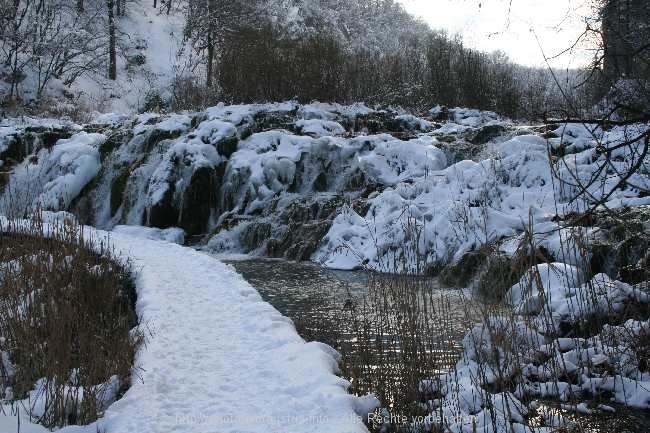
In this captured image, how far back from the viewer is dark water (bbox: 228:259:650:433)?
314 centimetres

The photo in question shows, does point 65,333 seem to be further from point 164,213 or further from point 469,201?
point 164,213

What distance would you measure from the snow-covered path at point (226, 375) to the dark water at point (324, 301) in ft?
1.66

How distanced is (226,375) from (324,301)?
9.07 feet

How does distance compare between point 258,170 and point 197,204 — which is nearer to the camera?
point 258,170

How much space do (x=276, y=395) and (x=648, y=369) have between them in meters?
2.41

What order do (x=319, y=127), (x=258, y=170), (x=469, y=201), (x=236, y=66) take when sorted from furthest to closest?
1. (x=236, y=66)
2. (x=319, y=127)
3. (x=258, y=170)
4. (x=469, y=201)

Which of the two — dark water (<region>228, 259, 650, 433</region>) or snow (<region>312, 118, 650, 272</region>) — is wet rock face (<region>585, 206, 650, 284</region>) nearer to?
snow (<region>312, 118, 650, 272</region>)

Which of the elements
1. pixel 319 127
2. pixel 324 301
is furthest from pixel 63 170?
pixel 324 301

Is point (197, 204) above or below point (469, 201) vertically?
below

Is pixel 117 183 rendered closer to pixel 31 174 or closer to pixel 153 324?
pixel 31 174

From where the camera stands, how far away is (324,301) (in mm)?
6398

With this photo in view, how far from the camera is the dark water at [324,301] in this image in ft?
10.3

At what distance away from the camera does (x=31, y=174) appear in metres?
14.3

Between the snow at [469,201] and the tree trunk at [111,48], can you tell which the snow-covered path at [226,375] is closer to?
the snow at [469,201]
